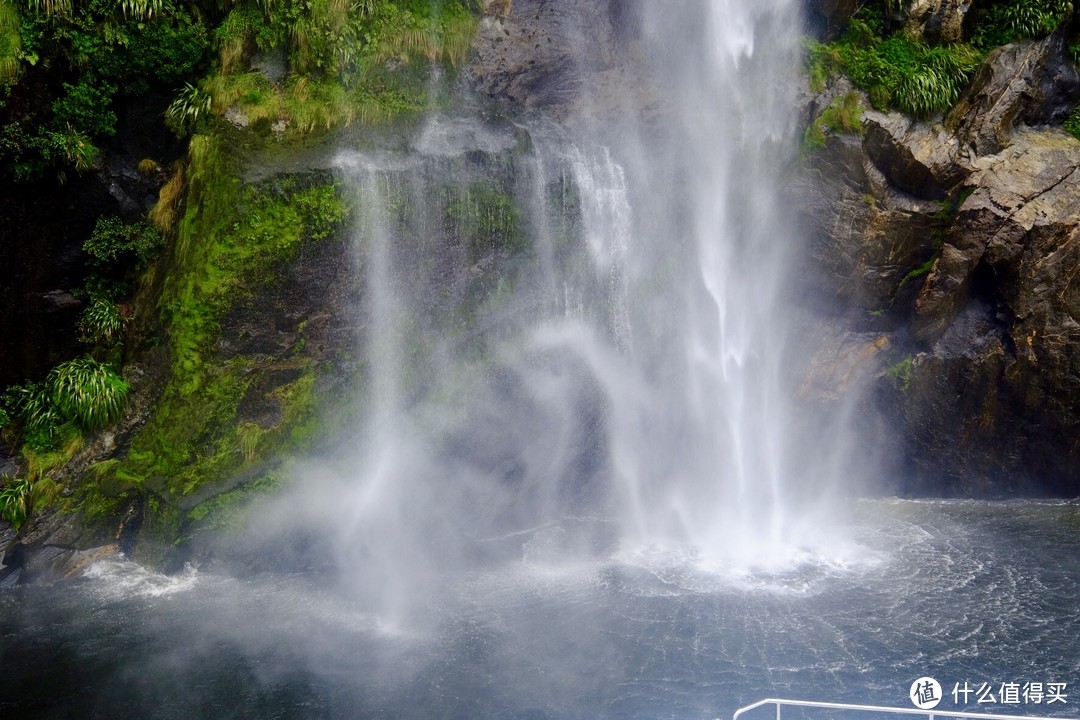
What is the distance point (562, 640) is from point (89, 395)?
8080 mm

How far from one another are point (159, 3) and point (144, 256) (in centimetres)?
404

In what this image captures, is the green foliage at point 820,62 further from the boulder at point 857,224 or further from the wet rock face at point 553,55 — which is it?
the wet rock face at point 553,55

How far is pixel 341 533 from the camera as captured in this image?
12.5m

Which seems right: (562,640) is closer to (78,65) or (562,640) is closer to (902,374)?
(902,374)

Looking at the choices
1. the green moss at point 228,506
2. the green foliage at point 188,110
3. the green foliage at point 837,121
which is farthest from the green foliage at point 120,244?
the green foliage at point 837,121

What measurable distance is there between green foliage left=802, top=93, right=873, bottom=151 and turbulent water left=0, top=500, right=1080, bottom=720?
732 centimetres

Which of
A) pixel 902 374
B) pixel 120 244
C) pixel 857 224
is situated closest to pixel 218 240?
pixel 120 244

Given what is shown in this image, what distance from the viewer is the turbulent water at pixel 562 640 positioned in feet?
28.0

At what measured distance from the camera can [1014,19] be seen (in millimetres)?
15055

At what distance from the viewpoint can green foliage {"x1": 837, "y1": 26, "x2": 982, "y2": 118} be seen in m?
14.4

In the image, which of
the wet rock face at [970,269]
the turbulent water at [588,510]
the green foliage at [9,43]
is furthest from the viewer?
the wet rock face at [970,269]

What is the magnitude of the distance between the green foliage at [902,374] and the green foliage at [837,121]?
4240mm

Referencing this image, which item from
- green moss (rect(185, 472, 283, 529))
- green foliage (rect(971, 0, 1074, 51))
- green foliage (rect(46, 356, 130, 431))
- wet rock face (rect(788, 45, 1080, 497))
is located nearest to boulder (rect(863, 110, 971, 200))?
wet rock face (rect(788, 45, 1080, 497))

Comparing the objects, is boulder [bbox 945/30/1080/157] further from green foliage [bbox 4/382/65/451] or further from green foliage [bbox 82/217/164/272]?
green foliage [bbox 4/382/65/451]
